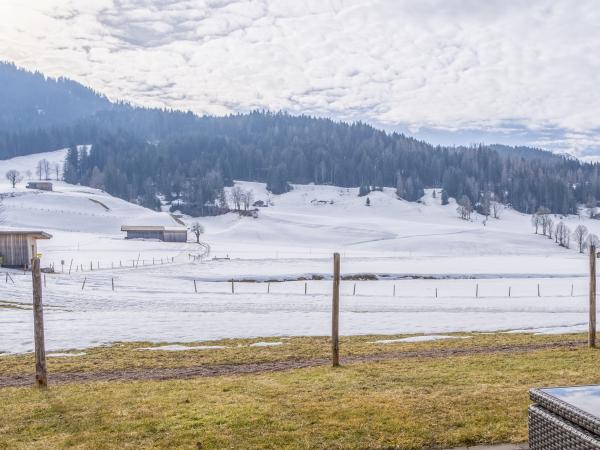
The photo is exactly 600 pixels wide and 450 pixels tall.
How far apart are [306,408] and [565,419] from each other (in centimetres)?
525

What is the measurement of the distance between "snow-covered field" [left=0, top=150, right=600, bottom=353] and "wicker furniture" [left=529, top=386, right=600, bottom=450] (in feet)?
66.3

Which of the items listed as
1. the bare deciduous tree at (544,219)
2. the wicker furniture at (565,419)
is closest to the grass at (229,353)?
the wicker furniture at (565,419)

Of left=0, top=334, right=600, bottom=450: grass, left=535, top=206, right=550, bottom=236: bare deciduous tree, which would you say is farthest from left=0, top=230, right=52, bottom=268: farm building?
left=535, top=206, right=550, bottom=236: bare deciduous tree

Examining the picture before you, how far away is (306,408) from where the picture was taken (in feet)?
31.7

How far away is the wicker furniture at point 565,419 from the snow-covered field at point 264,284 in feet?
66.3

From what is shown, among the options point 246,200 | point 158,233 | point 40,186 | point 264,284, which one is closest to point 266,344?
point 264,284

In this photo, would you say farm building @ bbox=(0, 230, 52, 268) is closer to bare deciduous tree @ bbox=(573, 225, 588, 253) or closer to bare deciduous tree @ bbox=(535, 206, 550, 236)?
bare deciduous tree @ bbox=(573, 225, 588, 253)

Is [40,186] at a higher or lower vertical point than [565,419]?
higher

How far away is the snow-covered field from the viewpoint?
2783 cm

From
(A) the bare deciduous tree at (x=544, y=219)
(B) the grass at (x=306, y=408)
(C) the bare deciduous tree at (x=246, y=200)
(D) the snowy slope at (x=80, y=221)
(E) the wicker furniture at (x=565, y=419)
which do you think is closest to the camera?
(E) the wicker furniture at (x=565, y=419)

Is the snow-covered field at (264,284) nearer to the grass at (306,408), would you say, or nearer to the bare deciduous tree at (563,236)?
the bare deciduous tree at (563,236)

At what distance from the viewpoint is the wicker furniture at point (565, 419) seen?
4840 mm

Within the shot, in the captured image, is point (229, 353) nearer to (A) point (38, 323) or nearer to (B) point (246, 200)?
(A) point (38, 323)

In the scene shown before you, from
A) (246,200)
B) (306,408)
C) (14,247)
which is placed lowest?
(14,247)
